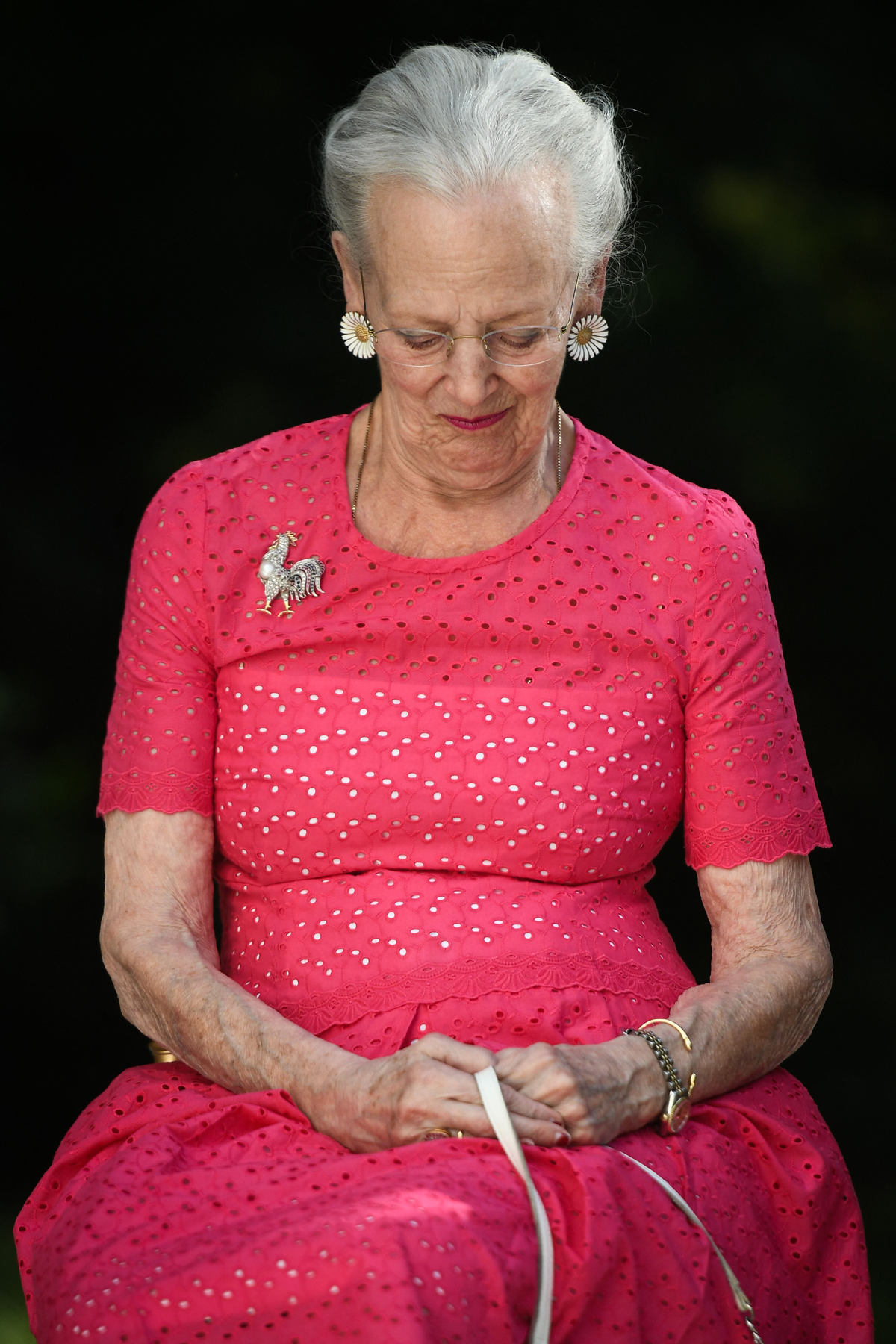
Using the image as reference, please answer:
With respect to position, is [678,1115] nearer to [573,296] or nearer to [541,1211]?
[541,1211]

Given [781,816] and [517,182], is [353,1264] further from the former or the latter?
[517,182]

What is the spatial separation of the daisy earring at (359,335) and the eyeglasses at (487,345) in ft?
0.13

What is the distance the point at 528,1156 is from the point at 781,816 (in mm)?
634

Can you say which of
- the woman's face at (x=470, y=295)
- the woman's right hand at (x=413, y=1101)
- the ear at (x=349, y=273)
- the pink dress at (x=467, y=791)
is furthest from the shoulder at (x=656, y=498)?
the woman's right hand at (x=413, y=1101)

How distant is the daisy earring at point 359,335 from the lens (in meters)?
2.04

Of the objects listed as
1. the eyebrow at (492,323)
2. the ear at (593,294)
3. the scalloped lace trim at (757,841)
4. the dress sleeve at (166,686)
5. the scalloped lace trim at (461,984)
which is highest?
the ear at (593,294)

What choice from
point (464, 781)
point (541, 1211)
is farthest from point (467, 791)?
point (541, 1211)

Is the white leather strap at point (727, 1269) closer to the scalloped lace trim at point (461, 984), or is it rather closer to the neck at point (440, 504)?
the scalloped lace trim at point (461, 984)

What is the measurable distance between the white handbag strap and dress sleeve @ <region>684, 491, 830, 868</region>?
1.65ft

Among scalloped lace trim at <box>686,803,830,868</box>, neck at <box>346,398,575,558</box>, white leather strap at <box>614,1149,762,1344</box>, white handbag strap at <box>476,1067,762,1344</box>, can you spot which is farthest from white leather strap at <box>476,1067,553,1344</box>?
neck at <box>346,398,575,558</box>

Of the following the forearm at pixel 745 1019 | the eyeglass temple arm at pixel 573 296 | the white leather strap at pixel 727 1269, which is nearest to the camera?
the white leather strap at pixel 727 1269

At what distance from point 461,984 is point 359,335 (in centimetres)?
84

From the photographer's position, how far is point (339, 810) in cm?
203

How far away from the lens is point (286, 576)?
83.9 inches
